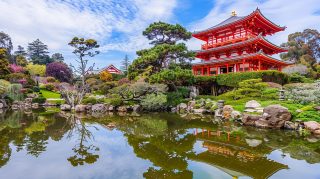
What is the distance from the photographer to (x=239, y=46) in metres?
21.6

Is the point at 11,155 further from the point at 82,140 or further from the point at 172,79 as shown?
the point at 172,79

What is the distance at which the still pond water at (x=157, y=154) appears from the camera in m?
5.08

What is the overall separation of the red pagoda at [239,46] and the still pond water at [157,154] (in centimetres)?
1262

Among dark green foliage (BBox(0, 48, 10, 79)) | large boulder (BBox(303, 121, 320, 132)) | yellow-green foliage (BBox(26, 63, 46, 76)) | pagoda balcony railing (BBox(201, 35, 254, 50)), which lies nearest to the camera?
large boulder (BBox(303, 121, 320, 132))

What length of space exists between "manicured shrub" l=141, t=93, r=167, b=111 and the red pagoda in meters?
7.98

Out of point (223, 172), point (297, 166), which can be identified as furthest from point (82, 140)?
point (297, 166)

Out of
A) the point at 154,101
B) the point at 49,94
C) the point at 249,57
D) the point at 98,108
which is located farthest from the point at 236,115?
the point at 49,94

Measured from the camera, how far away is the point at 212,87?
2383 cm

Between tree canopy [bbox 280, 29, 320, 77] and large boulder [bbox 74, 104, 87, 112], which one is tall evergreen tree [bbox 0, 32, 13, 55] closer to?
large boulder [bbox 74, 104, 87, 112]

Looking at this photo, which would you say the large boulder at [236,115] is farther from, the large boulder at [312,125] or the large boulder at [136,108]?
the large boulder at [136,108]

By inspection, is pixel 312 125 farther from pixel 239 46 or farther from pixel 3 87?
pixel 3 87

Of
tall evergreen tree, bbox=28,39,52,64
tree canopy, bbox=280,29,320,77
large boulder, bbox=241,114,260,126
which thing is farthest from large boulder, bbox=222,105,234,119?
tall evergreen tree, bbox=28,39,52,64

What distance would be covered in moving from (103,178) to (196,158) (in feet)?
8.53

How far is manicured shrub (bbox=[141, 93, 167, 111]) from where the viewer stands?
18.3 metres
